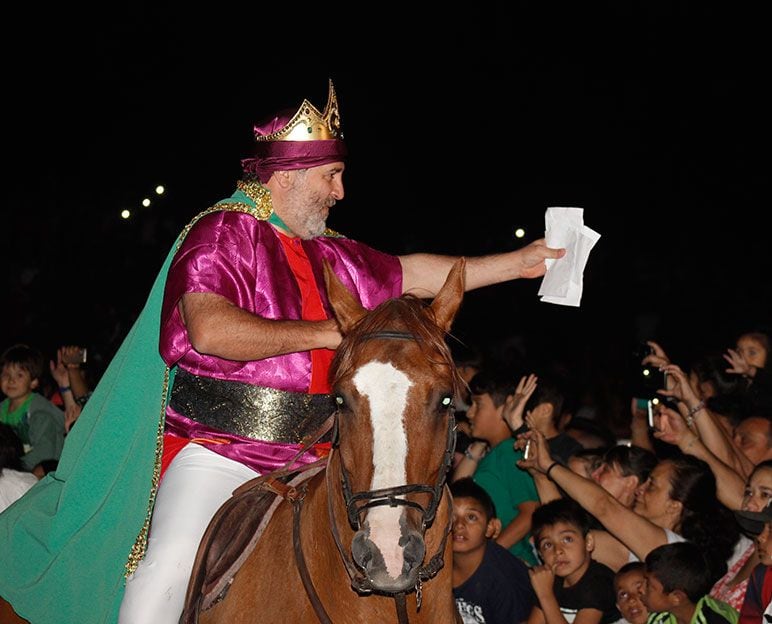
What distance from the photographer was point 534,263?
4.58 metres

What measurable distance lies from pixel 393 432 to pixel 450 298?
61 cm

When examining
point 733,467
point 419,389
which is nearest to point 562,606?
point 733,467

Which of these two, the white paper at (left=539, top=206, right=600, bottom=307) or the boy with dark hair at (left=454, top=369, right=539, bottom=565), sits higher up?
the white paper at (left=539, top=206, right=600, bottom=307)

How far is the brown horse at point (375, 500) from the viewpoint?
3121 mm

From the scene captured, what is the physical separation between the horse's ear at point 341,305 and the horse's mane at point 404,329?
0.05 metres

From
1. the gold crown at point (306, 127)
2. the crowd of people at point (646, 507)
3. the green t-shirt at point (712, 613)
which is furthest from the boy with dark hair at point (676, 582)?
the gold crown at point (306, 127)

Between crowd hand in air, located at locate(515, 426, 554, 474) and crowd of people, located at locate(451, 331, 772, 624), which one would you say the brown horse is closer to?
crowd of people, located at locate(451, 331, 772, 624)

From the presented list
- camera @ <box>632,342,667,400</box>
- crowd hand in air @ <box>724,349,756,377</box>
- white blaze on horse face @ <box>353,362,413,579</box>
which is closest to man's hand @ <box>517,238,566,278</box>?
white blaze on horse face @ <box>353,362,413,579</box>

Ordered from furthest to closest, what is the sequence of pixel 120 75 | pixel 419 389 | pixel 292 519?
pixel 120 75 < pixel 292 519 < pixel 419 389

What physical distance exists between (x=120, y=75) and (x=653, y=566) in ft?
35.7

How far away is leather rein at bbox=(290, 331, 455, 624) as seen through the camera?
3133 millimetres

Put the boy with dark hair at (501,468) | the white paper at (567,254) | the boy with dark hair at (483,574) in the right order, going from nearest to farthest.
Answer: the white paper at (567,254), the boy with dark hair at (483,574), the boy with dark hair at (501,468)

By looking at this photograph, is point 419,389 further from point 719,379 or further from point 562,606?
point 719,379

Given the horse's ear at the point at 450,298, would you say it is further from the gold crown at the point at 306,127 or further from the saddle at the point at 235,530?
the gold crown at the point at 306,127
